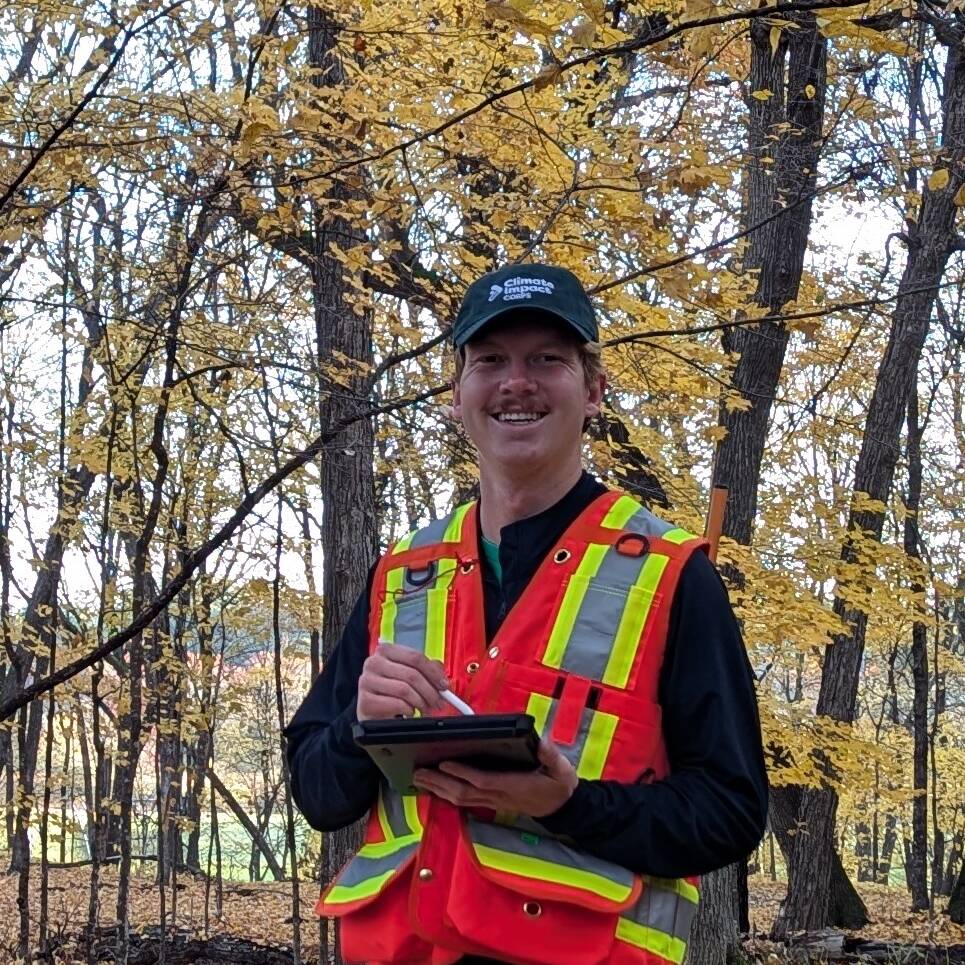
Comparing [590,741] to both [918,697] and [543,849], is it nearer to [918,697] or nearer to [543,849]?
[543,849]

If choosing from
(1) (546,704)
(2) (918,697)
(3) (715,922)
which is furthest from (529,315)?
(2) (918,697)

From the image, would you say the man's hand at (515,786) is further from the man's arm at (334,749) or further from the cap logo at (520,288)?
the cap logo at (520,288)

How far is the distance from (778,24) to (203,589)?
7.63 m

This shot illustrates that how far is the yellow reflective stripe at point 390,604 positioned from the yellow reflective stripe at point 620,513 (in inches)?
15.8

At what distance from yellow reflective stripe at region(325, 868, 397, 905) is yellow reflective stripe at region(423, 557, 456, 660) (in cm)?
35

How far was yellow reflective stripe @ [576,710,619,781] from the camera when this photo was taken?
1.69 meters

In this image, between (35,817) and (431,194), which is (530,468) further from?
(35,817)

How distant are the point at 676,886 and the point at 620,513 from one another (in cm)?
61

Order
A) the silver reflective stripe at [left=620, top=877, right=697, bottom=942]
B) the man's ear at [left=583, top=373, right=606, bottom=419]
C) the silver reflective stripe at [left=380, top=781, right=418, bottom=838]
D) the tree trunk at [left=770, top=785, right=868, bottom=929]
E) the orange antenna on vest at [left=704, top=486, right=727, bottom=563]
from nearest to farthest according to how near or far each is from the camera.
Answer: the silver reflective stripe at [left=620, top=877, right=697, bottom=942] → the silver reflective stripe at [left=380, top=781, right=418, bottom=838] → the man's ear at [left=583, top=373, right=606, bottom=419] → the orange antenna on vest at [left=704, top=486, right=727, bottom=563] → the tree trunk at [left=770, top=785, right=868, bottom=929]

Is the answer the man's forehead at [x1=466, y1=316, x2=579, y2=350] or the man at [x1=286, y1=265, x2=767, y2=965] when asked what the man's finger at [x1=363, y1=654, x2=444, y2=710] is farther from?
the man's forehead at [x1=466, y1=316, x2=579, y2=350]

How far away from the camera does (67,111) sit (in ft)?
13.5

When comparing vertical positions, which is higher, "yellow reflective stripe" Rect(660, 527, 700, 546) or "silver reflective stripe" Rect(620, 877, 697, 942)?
"yellow reflective stripe" Rect(660, 527, 700, 546)

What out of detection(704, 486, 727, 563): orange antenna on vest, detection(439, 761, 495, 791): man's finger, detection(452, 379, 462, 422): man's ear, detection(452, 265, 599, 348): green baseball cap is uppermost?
detection(452, 265, 599, 348): green baseball cap

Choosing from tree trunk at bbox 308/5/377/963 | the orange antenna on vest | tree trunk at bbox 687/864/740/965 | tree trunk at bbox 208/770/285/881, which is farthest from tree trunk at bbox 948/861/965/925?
the orange antenna on vest
